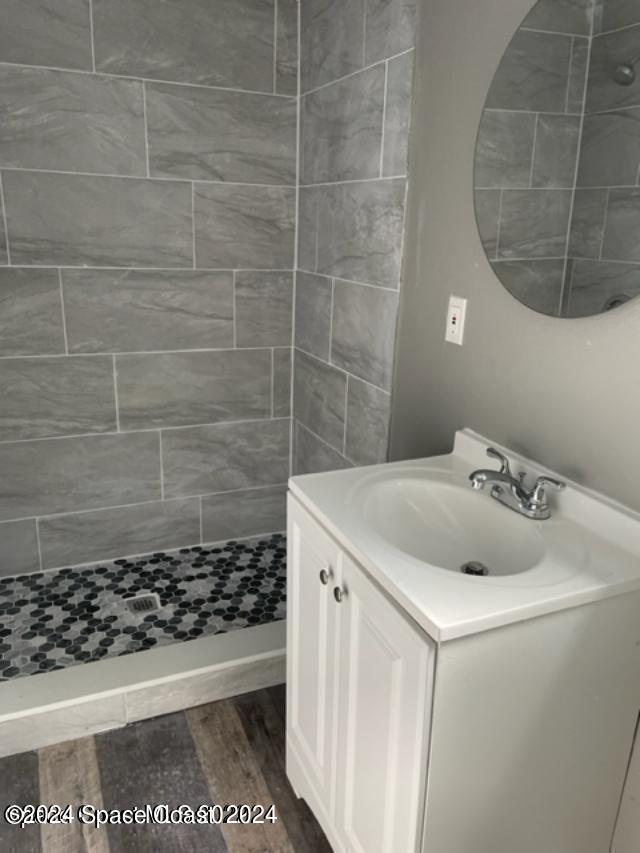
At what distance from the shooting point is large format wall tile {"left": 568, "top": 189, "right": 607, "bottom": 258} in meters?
→ 1.31

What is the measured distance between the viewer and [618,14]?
1.23 meters

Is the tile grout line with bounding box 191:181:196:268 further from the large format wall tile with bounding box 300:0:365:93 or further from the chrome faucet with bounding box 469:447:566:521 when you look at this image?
the chrome faucet with bounding box 469:447:566:521

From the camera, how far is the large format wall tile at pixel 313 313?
7.88ft

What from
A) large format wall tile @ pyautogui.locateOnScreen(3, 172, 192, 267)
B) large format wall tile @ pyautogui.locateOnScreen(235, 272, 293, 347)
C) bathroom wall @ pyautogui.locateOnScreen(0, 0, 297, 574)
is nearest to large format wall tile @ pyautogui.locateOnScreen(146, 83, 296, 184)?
bathroom wall @ pyautogui.locateOnScreen(0, 0, 297, 574)

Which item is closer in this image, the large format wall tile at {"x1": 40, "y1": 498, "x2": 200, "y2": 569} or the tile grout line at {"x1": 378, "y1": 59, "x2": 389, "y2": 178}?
the tile grout line at {"x1": 378, "y1": 59, "x2": 389, "y2": 178}

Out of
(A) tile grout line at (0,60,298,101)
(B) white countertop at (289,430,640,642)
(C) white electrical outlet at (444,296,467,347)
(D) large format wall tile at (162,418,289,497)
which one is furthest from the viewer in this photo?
(D) large format wall tile at (162,418,289,497)

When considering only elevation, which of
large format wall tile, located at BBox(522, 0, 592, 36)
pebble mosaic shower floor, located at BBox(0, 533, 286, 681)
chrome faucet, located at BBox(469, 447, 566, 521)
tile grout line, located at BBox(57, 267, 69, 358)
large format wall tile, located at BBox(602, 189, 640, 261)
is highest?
large format wall tile, located at BBox(522, 0, 592, 36)

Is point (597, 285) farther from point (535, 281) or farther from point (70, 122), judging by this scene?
point (70, 122)

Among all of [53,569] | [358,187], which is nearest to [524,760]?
[358,187]

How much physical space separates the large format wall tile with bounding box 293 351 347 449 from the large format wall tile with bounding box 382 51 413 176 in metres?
0.71

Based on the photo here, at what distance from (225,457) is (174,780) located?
1.30 meters

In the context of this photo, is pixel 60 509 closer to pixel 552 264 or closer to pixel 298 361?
pixel 298 361

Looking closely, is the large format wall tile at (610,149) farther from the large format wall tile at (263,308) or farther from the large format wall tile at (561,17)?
the large format wall tile at (263,308)

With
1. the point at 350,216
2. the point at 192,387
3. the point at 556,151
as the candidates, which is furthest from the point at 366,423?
the point at 556,151
